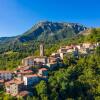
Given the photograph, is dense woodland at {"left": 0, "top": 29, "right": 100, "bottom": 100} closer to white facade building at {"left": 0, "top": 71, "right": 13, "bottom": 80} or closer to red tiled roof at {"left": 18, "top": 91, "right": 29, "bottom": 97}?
red tiled roof at {"left": 18, "top": 91, "right": 29, "bottom": 97}

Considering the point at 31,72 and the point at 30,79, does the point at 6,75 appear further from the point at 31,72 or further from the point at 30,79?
the point at 30,79

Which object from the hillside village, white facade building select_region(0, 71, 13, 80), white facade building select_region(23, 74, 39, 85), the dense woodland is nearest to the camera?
the dense woodland

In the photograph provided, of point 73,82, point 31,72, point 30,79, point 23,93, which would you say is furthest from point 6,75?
point 73,82

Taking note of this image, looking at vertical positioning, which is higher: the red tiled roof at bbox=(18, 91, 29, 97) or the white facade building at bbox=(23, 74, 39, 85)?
the white facade building at bbox=(23, 74, 39, 85)

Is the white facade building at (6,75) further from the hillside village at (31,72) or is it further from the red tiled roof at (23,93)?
the red tiled roof at (23,93)

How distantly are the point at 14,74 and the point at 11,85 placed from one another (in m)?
8.05

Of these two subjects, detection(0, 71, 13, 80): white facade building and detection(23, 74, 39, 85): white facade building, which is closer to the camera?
detection(23, 74, 39, 85): white facade building

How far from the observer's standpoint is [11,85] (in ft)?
163

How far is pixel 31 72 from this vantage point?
5616 centimetres

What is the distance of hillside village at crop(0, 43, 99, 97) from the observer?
4972cm

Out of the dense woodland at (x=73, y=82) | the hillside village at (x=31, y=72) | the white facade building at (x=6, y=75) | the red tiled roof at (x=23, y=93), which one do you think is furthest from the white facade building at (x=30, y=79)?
the white facade building at (x=6, y=75)

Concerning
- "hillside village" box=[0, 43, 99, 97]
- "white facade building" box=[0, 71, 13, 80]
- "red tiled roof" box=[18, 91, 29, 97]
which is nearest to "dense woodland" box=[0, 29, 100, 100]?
"red tiled roof" box=[18, 91, 29, 97]

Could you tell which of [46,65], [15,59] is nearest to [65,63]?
[46,65]

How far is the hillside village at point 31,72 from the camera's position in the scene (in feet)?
163
